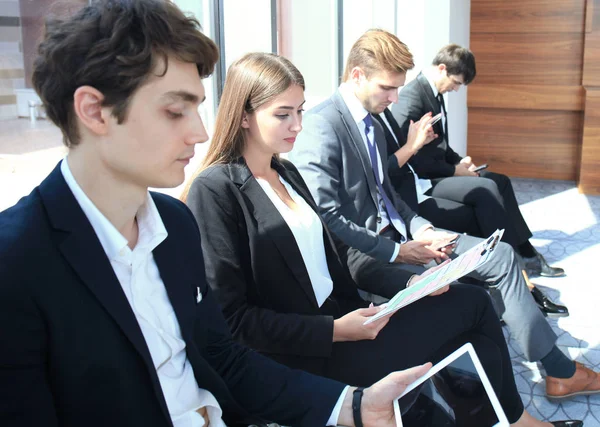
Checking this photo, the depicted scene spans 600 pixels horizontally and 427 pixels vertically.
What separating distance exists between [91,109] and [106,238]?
21 centimetres

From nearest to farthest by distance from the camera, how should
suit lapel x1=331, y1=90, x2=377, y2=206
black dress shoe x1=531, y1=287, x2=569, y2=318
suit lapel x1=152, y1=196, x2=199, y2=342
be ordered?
suit lapel x1=152, y1=196, x2=199, y2=342
suit lapel x1=331, y1=90, x2=377, y2=206
black dress shoe x1=531, y1=287, x2=569, y2=318

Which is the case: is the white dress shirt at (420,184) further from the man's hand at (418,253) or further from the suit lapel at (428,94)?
the man's hand at (418,253)

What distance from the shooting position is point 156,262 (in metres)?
1.16

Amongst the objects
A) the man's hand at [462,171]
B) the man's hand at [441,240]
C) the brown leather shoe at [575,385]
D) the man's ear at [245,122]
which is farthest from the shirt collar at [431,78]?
the man's ear at [245,122]

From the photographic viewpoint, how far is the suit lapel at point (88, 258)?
981 mm

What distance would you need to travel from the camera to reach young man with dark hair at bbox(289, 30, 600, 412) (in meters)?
2.37

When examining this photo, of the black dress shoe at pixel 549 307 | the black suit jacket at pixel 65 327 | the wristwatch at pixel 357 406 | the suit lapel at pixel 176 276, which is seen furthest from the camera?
the black dress shoe at pixel 549 307

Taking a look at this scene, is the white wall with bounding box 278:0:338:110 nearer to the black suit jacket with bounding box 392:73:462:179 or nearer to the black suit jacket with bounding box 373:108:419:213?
the black suit jacket with bounding box 392:73:462:179

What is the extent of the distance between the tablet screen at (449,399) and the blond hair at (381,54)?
1.52 metres

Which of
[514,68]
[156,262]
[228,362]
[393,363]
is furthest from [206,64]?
[514,68]

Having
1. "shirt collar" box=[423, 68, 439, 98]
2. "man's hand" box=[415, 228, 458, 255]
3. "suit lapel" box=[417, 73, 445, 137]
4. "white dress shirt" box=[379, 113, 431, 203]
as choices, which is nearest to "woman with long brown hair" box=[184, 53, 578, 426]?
"man's hand" box=[415, 228, 458, 255]

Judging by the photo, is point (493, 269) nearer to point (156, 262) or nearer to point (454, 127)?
point (156, 262)

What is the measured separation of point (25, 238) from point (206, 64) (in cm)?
41

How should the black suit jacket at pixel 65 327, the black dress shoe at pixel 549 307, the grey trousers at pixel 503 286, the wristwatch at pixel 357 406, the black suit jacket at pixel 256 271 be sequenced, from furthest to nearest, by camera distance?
the black dress shoe at pixel 549 307, the grey trousers at pixel 503 286, the black suit jacket at pixel 256 271, the wristwatch at pixel 357 406, the black suit jacket at pixel 65 327
